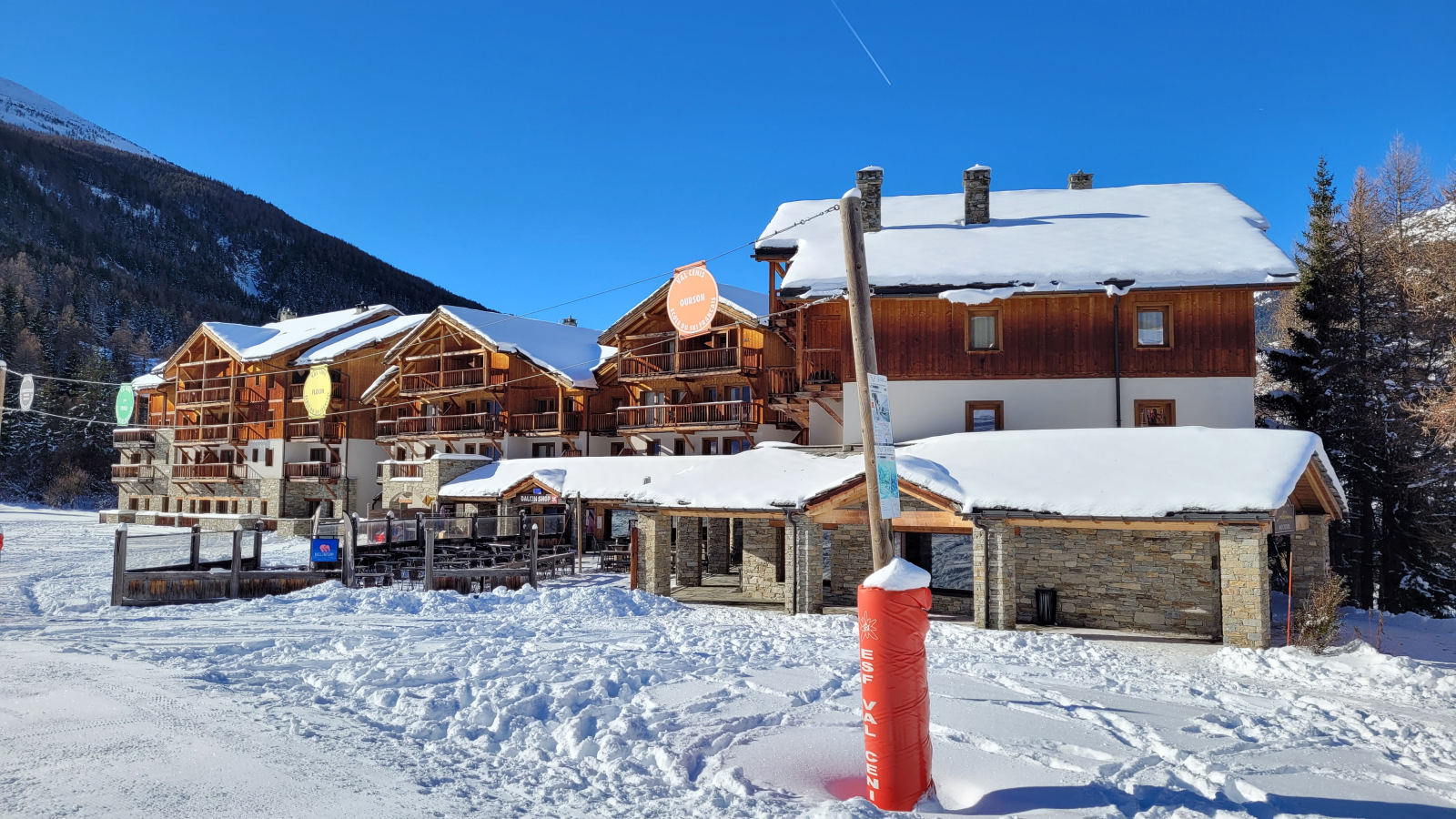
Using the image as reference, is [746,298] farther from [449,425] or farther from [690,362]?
[449,425]

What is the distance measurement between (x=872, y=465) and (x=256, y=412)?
158 feet

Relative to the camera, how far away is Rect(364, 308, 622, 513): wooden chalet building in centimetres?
3828

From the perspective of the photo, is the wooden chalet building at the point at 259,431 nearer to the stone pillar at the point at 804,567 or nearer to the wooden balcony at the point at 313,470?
the wooden balcony at the point at 313,470

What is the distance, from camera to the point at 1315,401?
25.5 metres

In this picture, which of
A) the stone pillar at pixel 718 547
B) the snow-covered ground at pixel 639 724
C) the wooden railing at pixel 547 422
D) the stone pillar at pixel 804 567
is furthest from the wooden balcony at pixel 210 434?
the stone pillar at pixel 804 567

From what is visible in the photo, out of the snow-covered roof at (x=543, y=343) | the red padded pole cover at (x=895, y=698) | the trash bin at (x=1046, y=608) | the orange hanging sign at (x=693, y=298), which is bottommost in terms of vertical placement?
the trash bin at (x=1046, y=608)

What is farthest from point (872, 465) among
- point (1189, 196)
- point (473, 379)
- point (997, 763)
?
point (473, 379)

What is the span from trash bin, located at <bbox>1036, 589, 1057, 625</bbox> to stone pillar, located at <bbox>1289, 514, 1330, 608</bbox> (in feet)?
19.5

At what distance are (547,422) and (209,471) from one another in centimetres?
2301

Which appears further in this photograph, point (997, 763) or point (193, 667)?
point (193, 667)

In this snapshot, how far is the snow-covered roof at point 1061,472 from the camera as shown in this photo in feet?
49.3

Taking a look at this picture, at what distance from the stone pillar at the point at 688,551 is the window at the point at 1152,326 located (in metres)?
13.0

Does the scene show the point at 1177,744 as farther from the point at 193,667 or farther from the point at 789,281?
the point at 789,281

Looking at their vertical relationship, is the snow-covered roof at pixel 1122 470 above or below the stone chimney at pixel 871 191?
below
